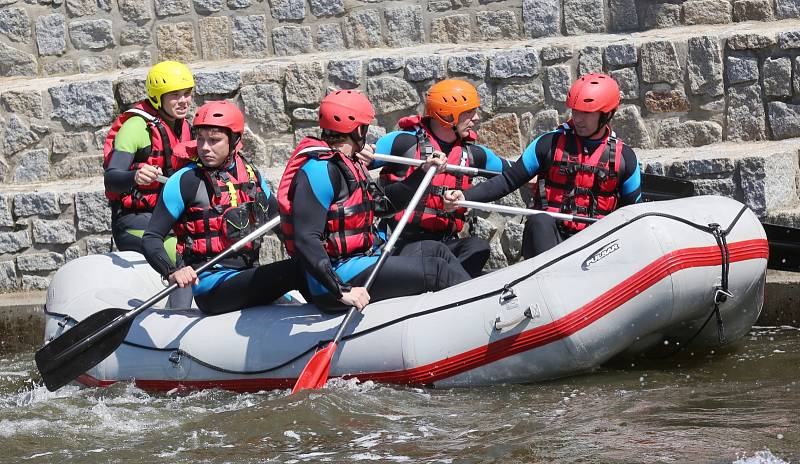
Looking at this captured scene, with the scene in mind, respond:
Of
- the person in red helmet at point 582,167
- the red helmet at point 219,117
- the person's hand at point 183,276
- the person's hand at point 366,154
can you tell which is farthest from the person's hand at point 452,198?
the person's hand at point 183,276

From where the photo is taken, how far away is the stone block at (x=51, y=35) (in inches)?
363

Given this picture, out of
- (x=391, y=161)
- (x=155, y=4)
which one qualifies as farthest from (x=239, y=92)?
(x=391, y=161)

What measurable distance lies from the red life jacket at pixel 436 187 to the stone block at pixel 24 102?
3.13 meters

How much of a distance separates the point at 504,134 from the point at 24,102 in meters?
3.35

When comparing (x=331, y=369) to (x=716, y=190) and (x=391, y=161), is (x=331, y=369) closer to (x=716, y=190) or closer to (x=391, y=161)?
(x=391, y=161)

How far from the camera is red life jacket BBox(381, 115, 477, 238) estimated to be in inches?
267

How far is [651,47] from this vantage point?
7.78 metres

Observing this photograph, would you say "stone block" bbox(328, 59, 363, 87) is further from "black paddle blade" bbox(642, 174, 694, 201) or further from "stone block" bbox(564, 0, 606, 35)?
"black paddle blade" bbox(642, 174, 694, 201)

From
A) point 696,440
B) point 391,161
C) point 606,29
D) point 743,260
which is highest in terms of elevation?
point 606,29

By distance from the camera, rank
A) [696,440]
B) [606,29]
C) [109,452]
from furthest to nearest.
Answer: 1. [606,29]
2. [109,452]
3. [696,440]

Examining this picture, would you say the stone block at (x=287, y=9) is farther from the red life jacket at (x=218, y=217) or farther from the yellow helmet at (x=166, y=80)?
the red life jacket at (x=218, y=217)

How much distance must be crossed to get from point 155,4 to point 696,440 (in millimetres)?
5650

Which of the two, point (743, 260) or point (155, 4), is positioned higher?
point (155, 4)

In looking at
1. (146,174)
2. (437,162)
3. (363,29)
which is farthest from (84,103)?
(437,162)
